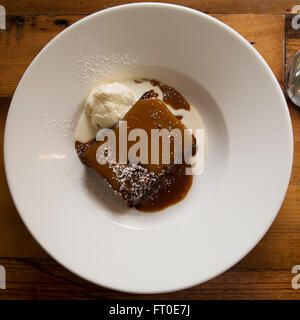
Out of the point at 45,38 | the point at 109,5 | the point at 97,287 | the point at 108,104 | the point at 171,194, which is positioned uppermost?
the point at 109,5

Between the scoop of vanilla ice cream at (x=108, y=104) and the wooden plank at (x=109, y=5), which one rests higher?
the wooden plank at (x=109, y=5)

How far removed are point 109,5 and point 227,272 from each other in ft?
4.75

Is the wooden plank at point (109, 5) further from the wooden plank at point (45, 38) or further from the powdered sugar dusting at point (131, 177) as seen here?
the powdered sugar dusting at point (131, 177)

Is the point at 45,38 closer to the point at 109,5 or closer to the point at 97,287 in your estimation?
the point at 109,5

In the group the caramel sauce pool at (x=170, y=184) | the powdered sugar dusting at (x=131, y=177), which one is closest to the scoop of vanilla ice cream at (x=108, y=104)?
the caramel sauce pool at (x=170, y=184)

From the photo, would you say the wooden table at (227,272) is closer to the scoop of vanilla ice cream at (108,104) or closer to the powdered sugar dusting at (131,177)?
the scoop of vanilla ice cream at (108,104)

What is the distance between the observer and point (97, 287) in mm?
1661

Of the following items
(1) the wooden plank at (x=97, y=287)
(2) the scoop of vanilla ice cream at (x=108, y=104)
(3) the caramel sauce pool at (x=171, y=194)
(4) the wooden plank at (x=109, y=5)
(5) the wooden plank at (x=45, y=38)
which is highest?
(4) the wooden plank at (x=109, y=5)

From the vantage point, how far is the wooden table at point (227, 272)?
5.42ft

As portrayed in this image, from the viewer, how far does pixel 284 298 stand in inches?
64.9

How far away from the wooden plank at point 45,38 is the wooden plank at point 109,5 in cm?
4

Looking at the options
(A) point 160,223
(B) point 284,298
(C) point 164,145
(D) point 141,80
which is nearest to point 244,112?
(C) point 164,145

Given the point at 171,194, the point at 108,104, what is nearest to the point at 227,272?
the point at 171,194
